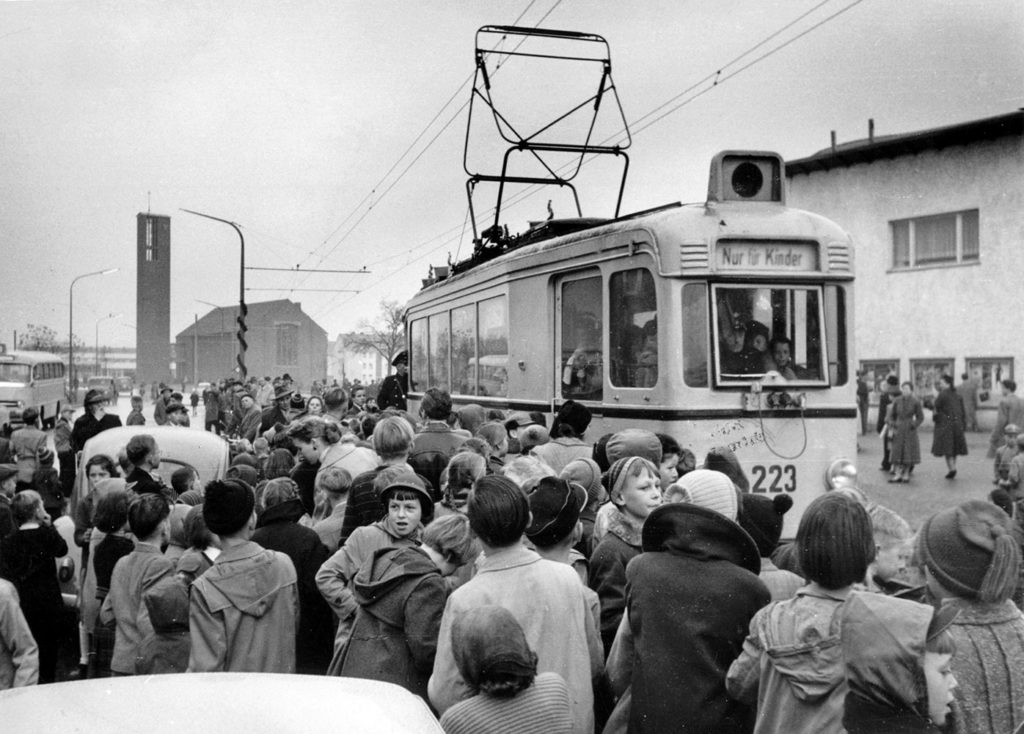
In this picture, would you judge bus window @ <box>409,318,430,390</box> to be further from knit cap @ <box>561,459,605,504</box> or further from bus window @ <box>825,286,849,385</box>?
knit cap @ <box>561,459,605,504</box>

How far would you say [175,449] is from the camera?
765cm

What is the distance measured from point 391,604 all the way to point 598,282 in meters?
5.24

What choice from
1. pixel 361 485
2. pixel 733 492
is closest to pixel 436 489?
pixel 361 485

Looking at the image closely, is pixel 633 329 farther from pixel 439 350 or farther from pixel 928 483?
pixel 928 483

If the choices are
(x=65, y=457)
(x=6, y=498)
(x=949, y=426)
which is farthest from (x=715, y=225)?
(x=949, y=426)

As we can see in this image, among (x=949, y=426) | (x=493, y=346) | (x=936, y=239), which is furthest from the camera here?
(x=936, y=239)

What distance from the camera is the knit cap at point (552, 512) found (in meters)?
3.78

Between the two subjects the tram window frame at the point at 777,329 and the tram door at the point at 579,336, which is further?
the tram door at the point at 579,336

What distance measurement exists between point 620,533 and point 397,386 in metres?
11.7

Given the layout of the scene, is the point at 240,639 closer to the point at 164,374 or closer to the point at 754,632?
the point at 754,632

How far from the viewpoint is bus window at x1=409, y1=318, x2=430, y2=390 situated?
46.4 feet

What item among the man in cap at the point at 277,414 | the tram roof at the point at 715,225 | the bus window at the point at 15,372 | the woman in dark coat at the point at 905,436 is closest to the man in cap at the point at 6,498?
the man in cap at the point at 277,414

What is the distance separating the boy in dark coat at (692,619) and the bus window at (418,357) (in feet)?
35.8

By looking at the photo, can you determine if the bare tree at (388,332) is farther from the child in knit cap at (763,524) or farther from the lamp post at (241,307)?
the child in knit cap at (763,524)
